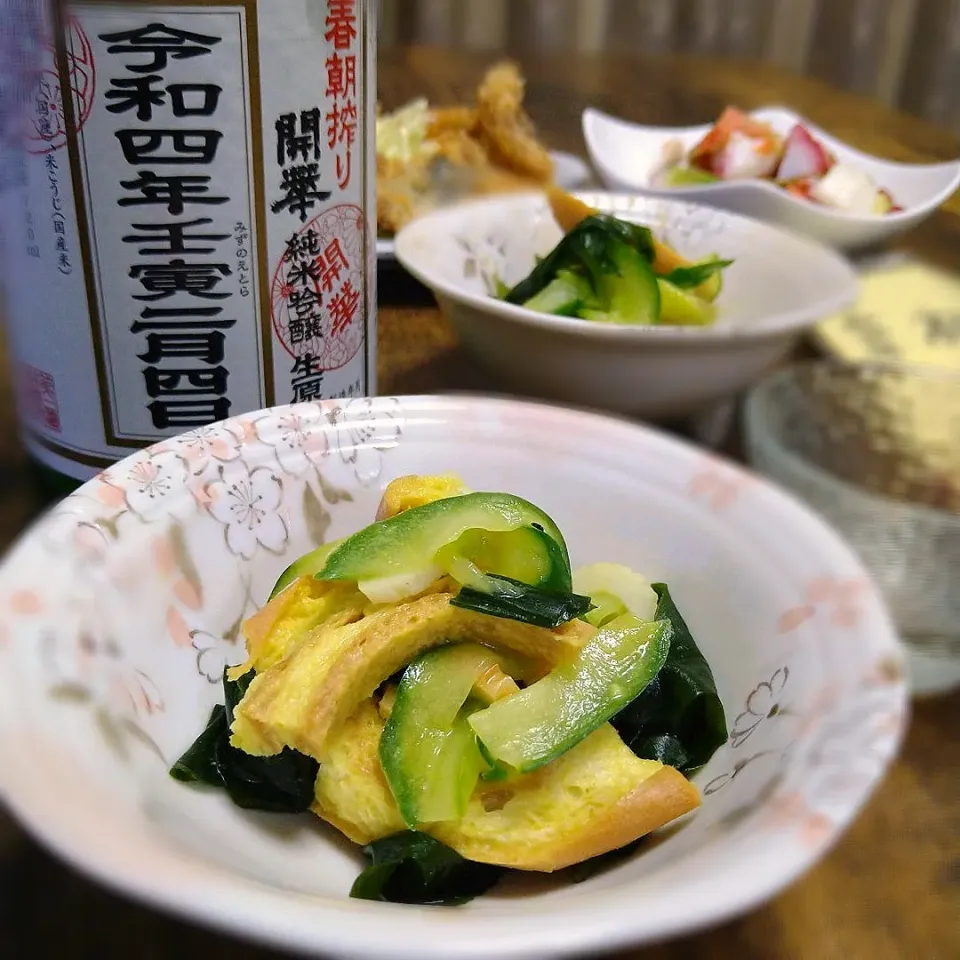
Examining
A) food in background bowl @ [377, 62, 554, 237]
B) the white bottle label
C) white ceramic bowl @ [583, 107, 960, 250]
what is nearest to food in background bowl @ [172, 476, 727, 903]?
→ the white bottle label

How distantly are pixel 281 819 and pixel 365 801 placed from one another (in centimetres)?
5

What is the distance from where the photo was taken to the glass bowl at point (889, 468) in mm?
353

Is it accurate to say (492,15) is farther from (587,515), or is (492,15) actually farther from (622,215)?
(587,515)

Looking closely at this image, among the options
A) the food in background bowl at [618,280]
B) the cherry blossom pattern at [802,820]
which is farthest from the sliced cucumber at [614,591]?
the food in background bowl at [618,280]

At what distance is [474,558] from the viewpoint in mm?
332

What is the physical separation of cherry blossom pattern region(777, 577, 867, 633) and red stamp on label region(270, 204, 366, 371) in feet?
0.87

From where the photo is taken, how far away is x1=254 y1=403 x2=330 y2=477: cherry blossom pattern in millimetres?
403

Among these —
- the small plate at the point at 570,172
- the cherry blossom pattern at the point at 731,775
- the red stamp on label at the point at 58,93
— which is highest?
the red stamp on label at the point at 58,93

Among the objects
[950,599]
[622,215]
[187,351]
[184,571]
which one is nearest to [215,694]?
[184,571]

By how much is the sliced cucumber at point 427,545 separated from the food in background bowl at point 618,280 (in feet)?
0.94

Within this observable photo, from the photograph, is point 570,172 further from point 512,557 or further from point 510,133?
point 512,557

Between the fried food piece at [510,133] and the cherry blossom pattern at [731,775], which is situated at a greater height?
the fried food piece at [510,133]

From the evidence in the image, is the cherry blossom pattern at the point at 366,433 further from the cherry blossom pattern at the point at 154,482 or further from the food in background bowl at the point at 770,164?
the food in background bowl at the point at 770,164

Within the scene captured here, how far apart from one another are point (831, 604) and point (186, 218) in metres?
0.31
